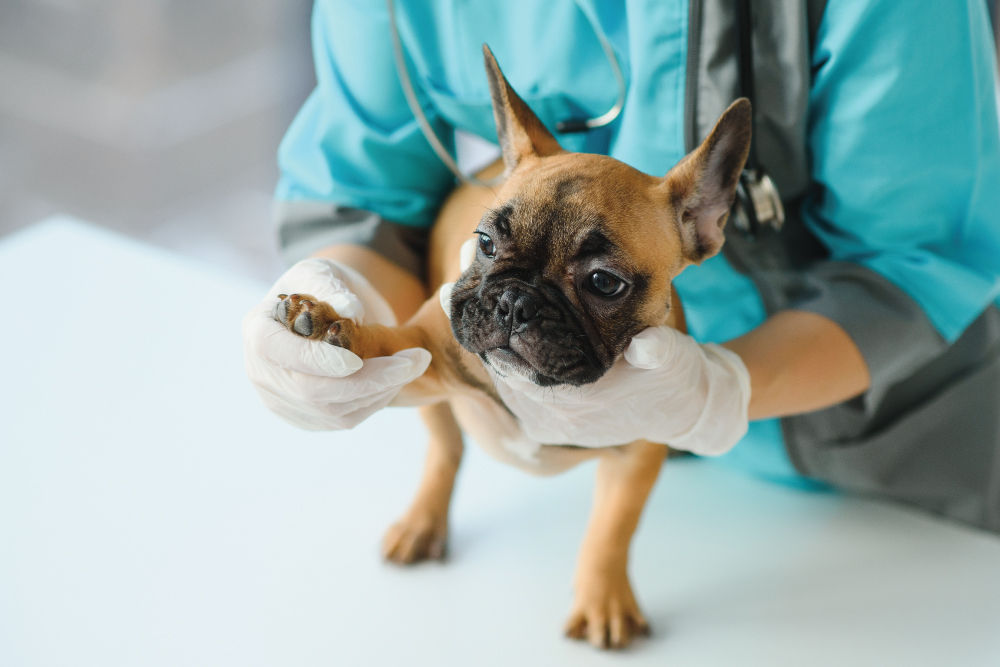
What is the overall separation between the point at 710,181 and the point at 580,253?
157mm

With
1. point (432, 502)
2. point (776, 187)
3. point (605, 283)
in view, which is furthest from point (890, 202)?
point (432, 502)

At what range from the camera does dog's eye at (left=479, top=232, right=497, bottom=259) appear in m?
0.97

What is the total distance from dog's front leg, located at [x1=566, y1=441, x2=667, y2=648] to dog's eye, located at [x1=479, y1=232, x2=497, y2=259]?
31 centimetres

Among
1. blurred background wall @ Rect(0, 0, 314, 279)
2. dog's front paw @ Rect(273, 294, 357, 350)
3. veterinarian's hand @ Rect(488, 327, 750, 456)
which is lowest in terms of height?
blurred background wall @ Rect(0, 0, 314, 279)

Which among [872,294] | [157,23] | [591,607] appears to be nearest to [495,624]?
[591,607]

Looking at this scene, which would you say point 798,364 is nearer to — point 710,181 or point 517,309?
point 710,181

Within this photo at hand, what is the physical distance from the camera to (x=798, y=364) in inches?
44.6

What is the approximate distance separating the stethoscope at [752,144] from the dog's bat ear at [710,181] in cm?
14

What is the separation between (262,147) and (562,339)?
312cm

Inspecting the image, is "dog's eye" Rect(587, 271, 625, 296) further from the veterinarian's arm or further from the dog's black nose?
the veterinarian's arm

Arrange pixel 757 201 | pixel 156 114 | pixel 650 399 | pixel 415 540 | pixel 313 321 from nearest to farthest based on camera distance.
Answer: pixel 313 321 < pixel 650 399 < pixel 757 201 < pixel 415 540 < pixel 156 114

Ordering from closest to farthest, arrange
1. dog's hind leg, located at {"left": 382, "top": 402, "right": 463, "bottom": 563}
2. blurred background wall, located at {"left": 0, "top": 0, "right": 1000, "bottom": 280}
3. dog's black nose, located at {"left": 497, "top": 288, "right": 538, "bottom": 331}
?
dog's black nose, located at {"left": 497, "top": 288, "right": 538, "bottom": 331}
dog's hind leg, located at {"left": 382, "top": 402, "right": 463, "bottom": 563}
blurred background wall, located at {"left": 0, "top": 0, "right": 1000, "bottom": 280}

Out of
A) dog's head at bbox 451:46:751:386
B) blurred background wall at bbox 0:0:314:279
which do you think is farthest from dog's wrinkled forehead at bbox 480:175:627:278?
blurred background wall at bbox 0:0:314:279

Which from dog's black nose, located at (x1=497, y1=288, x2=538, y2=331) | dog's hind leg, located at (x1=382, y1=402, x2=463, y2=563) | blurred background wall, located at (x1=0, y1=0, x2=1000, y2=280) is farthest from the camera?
blurred background wall, located at (x1=0, y1=0, x2=1000, y2=280)
